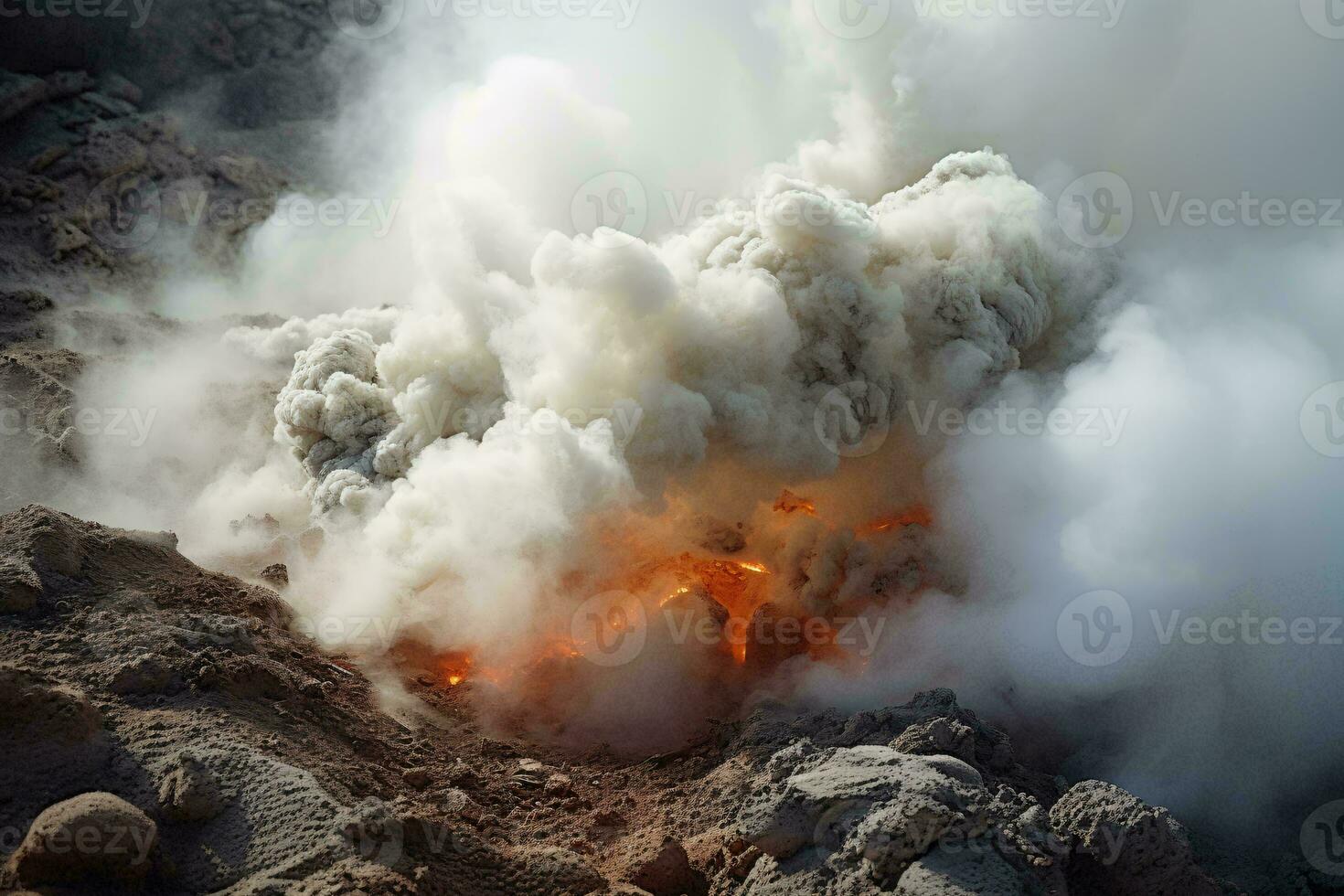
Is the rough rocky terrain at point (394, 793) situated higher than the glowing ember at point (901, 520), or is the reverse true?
the glowing ember at point (901, 520)

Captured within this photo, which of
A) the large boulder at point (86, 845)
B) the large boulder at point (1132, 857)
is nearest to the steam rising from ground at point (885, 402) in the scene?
the large boulder at point (1132, 857)

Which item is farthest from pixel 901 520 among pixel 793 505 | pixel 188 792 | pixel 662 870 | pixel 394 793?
pixel 188 792

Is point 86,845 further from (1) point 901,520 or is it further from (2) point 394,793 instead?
(1) point 901,520

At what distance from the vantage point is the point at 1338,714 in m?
14.1

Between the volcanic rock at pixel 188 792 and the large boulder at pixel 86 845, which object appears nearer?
the large boulder at pixel 86 845

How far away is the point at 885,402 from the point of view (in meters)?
19.6

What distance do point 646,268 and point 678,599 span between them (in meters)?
5.74

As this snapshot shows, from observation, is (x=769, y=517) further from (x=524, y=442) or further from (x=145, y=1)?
(x=145, y=1)

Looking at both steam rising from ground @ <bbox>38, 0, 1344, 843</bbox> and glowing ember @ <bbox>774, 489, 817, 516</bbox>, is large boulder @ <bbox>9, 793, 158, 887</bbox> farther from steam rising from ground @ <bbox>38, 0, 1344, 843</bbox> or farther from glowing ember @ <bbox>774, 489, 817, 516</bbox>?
glowing ember @ <bbox>774, 489, 817, 516</bbox>

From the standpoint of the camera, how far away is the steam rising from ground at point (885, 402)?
15.5 m

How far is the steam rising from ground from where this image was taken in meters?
15.5

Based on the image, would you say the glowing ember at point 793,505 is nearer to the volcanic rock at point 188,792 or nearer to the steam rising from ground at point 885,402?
the steam rising from ground at point 885,402

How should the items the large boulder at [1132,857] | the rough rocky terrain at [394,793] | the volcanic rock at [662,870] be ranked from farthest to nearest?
1. the volcanic rock at [662,870]
2. the large boulder at [1132,857]
3. the rough rocky terrain at [394,793]

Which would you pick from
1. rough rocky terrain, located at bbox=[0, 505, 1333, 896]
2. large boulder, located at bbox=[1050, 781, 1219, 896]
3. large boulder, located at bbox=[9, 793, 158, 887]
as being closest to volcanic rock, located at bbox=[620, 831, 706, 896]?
rough rocky terrain, located at bbox=[0, 505, 1333, 896]
